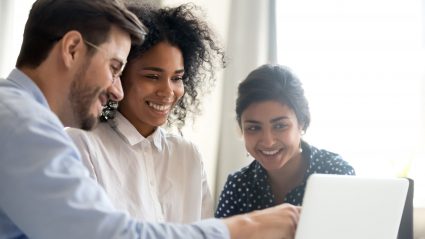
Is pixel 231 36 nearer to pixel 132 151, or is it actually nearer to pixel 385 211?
pixel 132 151

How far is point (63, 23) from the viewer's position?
1068 millimetres

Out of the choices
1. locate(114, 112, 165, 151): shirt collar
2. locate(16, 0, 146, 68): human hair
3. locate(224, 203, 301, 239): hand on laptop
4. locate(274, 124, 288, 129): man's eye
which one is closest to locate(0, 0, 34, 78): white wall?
locate(114, 112, 165, 151): shirt collar

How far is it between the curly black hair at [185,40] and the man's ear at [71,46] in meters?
0.59

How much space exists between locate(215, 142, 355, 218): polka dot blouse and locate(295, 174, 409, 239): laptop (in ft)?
2.91

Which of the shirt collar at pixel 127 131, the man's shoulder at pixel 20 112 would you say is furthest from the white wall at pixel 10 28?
the man's shoulder at pixel 20 112

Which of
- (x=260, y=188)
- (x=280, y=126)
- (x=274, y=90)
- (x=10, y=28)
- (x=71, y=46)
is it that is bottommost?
(x=260, y=188)

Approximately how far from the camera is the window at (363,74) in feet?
8.70

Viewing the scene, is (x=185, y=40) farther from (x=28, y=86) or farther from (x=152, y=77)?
(x=28, y=86)

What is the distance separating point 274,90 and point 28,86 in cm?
102

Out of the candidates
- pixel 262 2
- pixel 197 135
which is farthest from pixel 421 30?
pixel 197 135

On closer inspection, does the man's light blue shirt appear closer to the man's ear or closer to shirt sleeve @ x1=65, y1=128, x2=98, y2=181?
the man's ear

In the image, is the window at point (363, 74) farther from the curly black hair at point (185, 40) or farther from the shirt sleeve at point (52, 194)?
the shirt sleeve at point (52, 194)

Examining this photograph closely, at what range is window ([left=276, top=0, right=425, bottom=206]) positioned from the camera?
265 cm

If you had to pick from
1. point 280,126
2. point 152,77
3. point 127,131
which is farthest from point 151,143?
point 280,126
